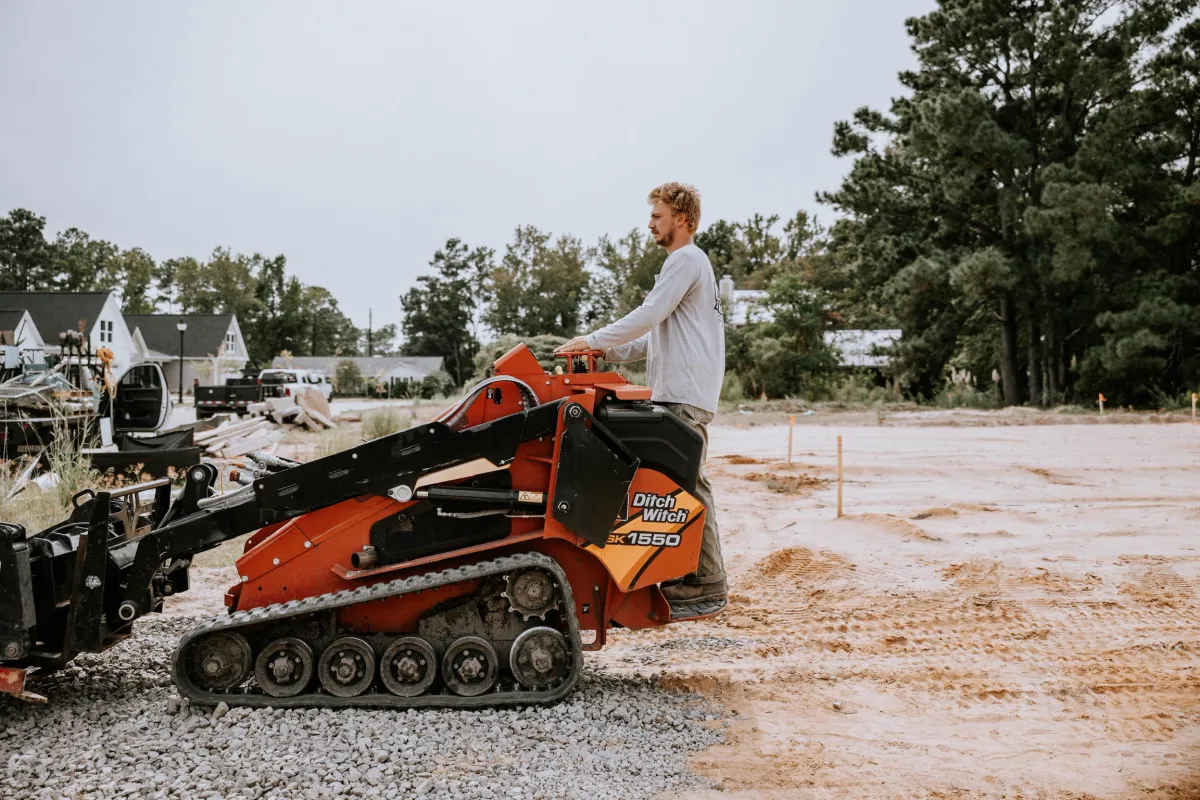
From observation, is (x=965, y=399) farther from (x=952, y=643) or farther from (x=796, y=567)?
(x=952, y=643)

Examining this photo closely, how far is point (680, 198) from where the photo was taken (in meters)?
4.43

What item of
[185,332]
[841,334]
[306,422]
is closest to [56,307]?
[185,332]

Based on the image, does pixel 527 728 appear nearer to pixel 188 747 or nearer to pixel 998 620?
pixel 188 747

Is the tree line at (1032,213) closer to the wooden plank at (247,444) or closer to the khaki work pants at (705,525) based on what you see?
the wooden plank at (247,444)

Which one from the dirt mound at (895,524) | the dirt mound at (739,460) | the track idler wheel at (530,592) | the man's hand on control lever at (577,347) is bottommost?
the dirt mound at (895,524)

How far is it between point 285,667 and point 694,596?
194 centimetres

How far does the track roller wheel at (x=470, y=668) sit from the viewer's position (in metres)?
3.68

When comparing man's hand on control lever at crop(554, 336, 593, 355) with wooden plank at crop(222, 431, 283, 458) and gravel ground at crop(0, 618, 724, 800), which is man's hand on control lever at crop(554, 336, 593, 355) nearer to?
gravel ground at crop(0, 618, 724, 800)

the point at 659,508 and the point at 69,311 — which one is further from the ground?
the point at 69,311

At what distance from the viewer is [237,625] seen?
3.60 meters

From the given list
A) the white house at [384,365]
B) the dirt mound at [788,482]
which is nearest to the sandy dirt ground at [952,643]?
the dirt mound at [788,482]

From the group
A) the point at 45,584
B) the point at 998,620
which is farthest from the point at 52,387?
the point at 998,620

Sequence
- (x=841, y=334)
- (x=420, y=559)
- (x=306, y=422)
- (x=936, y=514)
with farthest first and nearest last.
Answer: (x=841, y=334) < (x=306, y=422) < (x=936, y=514) < (x=420, y=559)

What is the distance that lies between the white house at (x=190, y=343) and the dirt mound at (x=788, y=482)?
5189 centimetres
